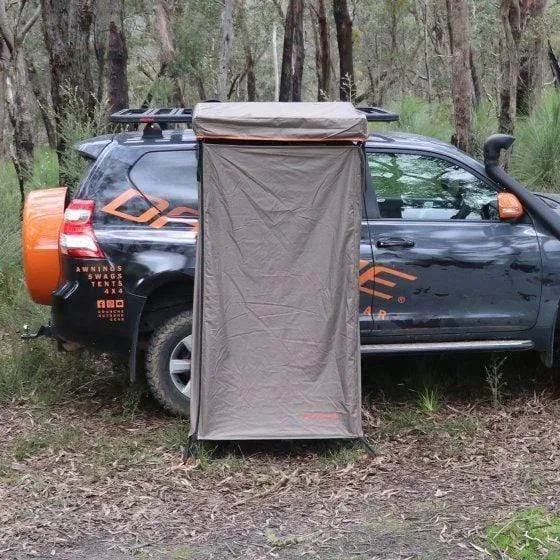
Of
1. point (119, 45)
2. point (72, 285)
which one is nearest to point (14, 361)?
point (72, 285)

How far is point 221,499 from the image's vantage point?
5016 millimetres

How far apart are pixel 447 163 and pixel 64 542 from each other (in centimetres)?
367

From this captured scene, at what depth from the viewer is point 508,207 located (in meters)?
6.18

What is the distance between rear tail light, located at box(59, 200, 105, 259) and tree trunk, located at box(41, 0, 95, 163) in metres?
4.90

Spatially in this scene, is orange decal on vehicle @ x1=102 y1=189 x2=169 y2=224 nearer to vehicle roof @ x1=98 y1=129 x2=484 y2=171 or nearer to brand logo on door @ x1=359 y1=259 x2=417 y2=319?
vehicle roof @ x1=98 y1=129 x2=484 y2=171

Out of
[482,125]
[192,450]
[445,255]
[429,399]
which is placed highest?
[445,255]

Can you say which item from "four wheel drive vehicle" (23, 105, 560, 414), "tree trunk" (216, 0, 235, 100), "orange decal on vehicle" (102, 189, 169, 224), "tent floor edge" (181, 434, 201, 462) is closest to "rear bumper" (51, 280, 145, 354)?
"four wheel drive vehicle" (23, 105, 560, 414)

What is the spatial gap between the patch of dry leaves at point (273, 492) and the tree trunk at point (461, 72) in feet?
18.6

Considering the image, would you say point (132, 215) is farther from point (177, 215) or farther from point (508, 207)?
point (508, 207)

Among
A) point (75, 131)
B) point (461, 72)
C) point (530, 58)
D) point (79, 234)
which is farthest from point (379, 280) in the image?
point (530, 58)

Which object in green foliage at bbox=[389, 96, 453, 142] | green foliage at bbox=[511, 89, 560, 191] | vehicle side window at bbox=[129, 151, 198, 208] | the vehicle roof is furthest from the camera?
green foliage at bbox=[389, 96, 453, 142]

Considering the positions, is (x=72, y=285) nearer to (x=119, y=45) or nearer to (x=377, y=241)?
(x=377, y=241)

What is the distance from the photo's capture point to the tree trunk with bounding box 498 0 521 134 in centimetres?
1210

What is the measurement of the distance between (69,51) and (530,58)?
31.4 ft
